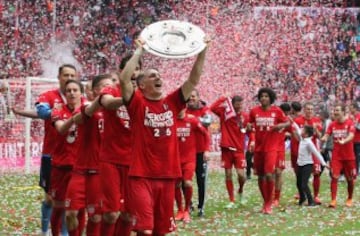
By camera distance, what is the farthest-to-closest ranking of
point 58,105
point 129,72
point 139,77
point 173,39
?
point 58,105
point 139,77
point 129,72
point 173,39

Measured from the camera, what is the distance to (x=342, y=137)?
703 inches

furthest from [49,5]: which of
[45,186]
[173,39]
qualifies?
[173,39]

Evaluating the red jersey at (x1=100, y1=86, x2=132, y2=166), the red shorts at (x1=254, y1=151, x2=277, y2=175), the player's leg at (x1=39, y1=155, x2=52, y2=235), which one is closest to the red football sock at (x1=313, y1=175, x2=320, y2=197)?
the red shorts at (x1=254, y1=151, x2=277, y2=175)

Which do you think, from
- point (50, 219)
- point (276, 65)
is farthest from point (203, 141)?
point (276, 65)

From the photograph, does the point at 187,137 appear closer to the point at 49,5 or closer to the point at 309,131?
the point at 309,131

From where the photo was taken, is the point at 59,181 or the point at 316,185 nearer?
the point at 59,181

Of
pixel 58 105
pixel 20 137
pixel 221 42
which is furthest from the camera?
pixel 221 42

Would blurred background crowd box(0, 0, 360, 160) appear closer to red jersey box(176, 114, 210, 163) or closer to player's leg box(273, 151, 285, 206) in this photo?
player's leg box(273, 151, 285, 206)

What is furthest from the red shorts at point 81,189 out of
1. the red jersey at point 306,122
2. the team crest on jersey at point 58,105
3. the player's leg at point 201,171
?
the red jersey at point 306,122

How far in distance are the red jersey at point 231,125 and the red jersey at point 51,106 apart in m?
5.97

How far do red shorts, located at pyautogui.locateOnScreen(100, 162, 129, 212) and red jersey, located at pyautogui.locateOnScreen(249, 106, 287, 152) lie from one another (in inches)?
268

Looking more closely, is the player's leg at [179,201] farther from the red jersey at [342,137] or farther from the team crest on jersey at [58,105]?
the team crest on jersey at [58,105]

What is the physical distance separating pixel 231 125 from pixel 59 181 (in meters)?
6.42

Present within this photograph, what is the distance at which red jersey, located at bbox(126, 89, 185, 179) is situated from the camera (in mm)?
9031
